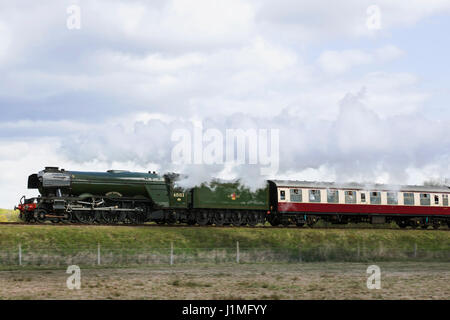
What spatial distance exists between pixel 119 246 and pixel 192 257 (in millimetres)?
4471

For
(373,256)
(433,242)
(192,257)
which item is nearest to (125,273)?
(192,257)

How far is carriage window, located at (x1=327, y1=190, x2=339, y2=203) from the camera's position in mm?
46125

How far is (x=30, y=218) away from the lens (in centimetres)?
3662

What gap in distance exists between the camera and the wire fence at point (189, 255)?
29.3m

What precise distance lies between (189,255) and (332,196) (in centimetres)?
1766

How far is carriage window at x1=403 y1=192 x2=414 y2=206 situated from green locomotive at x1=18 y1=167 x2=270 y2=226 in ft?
43.0

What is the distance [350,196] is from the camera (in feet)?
153

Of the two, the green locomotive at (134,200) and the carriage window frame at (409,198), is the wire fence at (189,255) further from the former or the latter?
the carriage window frame at (409,198)

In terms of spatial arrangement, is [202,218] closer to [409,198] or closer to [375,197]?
[375,197]

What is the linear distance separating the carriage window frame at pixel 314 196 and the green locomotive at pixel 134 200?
148 inches

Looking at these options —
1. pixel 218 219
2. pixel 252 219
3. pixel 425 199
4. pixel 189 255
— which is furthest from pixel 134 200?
pixel 425 199

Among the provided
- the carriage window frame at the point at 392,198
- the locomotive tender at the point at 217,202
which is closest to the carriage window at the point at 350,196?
the locomotive tender at the point at 217,202

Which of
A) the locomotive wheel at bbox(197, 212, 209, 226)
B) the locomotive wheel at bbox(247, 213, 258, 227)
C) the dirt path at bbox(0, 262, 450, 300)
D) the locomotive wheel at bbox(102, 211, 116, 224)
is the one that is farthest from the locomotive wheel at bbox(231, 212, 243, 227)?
the dirt path at bbox(0, 262, 450, 300)

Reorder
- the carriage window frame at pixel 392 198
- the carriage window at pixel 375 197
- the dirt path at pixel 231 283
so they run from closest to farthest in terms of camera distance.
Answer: the dirt path at pixel 231 283
the carriage window at pixel 375 197
the carriage window frame at pixel 392 198
